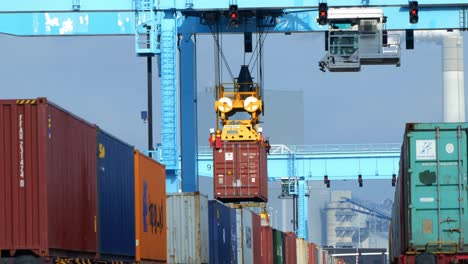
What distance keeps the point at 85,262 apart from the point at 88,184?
1334mm

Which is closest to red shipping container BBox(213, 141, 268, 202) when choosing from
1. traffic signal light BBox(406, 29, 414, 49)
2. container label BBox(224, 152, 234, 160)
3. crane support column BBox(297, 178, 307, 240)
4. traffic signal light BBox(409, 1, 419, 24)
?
container label BBox(224, 152, 234, 160)

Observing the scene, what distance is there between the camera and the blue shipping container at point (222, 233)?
35350 millimetres

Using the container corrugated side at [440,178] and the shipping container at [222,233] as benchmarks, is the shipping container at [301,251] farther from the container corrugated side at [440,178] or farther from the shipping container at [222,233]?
the container corrugated side at [440,178]

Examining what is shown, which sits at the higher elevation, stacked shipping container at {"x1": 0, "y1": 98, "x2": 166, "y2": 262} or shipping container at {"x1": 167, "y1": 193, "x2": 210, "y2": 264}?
stacked shipping container at {"x1": 0, "y1": 98, "x2": 166, "y2": 262}

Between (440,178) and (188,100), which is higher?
(188,100)

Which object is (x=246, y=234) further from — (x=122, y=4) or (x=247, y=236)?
(x=122, y=4)

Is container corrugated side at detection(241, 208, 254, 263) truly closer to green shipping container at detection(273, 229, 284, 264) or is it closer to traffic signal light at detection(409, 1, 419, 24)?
green shipping container at detection(273, 229, 284, 264)

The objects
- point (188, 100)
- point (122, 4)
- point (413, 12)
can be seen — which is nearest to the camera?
point (413, 12)

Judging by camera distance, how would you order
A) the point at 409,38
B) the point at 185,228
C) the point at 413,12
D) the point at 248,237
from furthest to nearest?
A: the point at 409,38 < the point at 248,237 < the point at 413,12 < the point at 185,228

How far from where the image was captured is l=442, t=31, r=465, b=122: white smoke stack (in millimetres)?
122125

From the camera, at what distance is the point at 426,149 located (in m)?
25.8

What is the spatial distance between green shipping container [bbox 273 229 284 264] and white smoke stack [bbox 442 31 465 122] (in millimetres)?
66217

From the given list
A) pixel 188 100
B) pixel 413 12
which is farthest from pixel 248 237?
pixel 413 12

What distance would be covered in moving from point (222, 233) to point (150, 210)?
34.2 ft
